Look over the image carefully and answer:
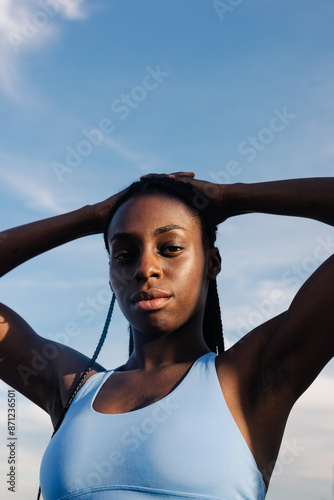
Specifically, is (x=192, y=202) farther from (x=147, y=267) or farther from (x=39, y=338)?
(x=39, y=338)

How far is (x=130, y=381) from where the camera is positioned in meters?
3.09

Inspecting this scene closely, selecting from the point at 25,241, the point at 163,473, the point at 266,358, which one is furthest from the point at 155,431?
the point at 25,241

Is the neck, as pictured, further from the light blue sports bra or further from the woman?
the light blue sports bra

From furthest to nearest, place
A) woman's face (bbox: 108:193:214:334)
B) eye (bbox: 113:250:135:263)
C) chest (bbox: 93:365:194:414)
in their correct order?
eye (bbox: 113:250:135:263)
woman's face (bbox: 108:193:214:334)
chest (bbox: 93:365:194:414)

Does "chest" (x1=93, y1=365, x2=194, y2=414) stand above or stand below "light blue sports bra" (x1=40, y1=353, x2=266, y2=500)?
above

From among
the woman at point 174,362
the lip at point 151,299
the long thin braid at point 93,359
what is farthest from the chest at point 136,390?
the lip at point 151,299

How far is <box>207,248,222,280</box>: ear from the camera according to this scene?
10.9 feet

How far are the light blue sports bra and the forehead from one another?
2.51 ft

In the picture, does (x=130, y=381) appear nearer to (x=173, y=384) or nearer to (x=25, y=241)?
(x=173, y=384)

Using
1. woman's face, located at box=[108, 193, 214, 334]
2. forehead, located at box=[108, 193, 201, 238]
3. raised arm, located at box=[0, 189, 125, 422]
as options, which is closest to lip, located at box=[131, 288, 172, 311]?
woman's face, located at box=[108, 193, 214, 334]

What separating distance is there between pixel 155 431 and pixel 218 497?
377mm

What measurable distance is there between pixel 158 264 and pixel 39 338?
1.03m

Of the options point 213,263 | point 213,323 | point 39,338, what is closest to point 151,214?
point 213,263

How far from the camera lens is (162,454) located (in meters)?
2.56
